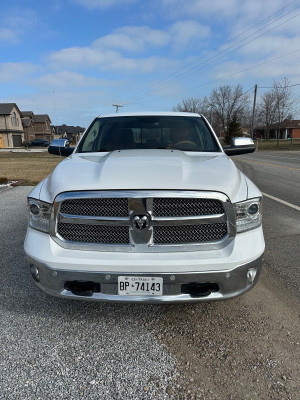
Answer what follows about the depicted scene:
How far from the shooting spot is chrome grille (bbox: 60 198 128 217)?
2186mm

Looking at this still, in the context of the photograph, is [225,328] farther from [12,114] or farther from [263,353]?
[12,114]

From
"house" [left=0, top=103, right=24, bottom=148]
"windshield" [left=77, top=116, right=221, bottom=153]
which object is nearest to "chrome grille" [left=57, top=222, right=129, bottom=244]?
"windshield" [left=77, top=116, right=221, bottom=153]

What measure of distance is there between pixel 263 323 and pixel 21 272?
100.0 inches

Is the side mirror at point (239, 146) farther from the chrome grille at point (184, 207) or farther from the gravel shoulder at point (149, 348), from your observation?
the chrome grille at point (184, 207)

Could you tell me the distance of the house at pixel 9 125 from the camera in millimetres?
51334

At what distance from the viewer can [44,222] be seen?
91.6 inches

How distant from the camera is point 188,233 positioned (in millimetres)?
2225

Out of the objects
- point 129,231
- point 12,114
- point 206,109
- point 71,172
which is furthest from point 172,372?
point 206,109

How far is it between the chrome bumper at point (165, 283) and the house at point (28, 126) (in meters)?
64.0

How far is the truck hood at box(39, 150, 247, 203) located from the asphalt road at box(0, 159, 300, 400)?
1054mm

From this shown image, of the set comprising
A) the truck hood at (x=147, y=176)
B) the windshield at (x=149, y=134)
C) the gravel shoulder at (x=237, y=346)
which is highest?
the windshield at (x=149, y=134)

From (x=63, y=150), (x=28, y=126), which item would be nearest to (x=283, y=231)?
(x=63, y=150)

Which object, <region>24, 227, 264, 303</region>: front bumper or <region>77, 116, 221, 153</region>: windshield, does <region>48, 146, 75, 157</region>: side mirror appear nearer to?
<region>77, 116, 221, 153</region>: windshield

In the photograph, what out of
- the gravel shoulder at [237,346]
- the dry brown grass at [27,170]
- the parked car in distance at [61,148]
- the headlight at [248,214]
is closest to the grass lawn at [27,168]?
the dry brown grass at [27,170]
